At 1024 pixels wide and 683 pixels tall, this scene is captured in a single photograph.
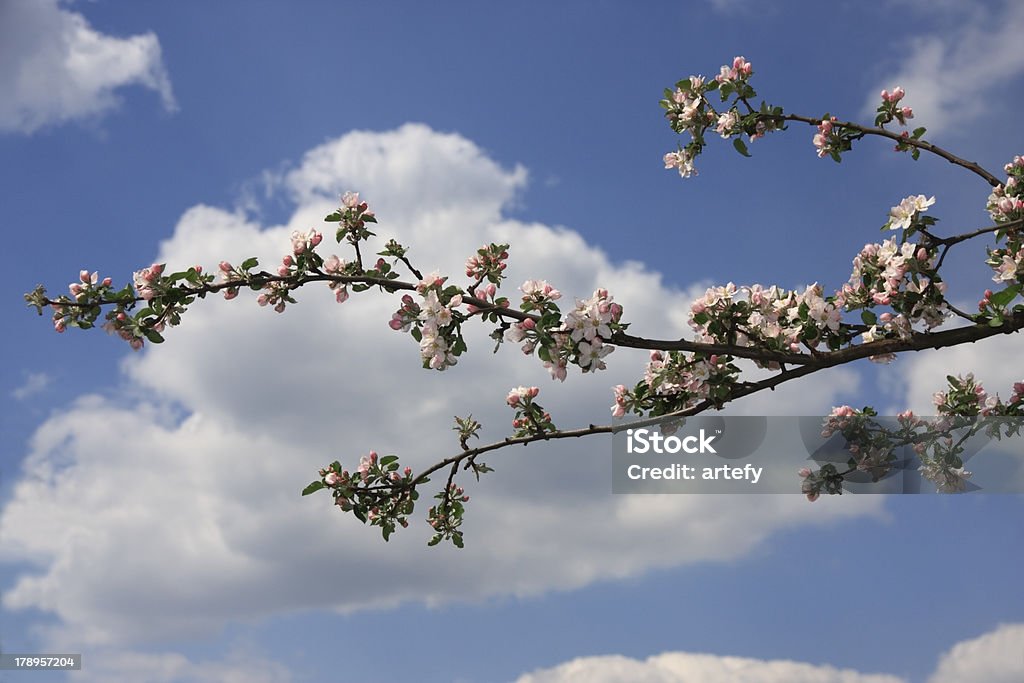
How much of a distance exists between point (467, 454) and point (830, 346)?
2.68 metres

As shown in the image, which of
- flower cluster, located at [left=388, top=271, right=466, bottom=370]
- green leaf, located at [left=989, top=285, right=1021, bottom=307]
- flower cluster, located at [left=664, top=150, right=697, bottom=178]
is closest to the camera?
flower cluster, located at [left=388, top=271, right=466, bottom=370]

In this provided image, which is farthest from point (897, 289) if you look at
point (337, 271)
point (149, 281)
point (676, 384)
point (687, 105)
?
point (149, 281)

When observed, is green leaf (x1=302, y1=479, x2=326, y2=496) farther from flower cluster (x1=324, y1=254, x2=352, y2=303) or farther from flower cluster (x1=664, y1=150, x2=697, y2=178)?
flower cluster (x1=664, y1=150, x2=697, y2=178)

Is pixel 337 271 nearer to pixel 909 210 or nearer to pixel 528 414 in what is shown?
pixel 528 414

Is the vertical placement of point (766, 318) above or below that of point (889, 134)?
below

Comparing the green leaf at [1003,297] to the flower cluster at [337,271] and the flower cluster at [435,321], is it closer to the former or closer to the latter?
the flower cluster at [435,321]

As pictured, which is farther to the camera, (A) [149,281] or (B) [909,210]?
(B) [909,210]

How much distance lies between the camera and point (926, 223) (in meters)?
6.81

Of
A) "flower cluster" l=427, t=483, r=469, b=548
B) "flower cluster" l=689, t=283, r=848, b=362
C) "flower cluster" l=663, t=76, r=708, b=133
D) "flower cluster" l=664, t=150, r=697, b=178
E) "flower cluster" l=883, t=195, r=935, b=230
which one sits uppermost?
"flower cluster" l=663, t=76, r=708, b=133

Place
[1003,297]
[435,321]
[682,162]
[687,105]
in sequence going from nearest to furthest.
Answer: [435,321]
[1003,297]
[687,105]
[682,162]

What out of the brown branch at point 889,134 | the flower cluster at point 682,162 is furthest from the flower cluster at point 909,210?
the flower cluster at point 682,162

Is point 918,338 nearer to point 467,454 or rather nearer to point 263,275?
point 467,454

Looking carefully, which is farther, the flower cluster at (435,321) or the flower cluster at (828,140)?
the flower cluster at (828,140)

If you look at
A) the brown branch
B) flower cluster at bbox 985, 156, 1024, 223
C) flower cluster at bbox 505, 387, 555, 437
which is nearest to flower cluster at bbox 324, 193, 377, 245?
flower cluster at bbox 505, 387, 555, 437
